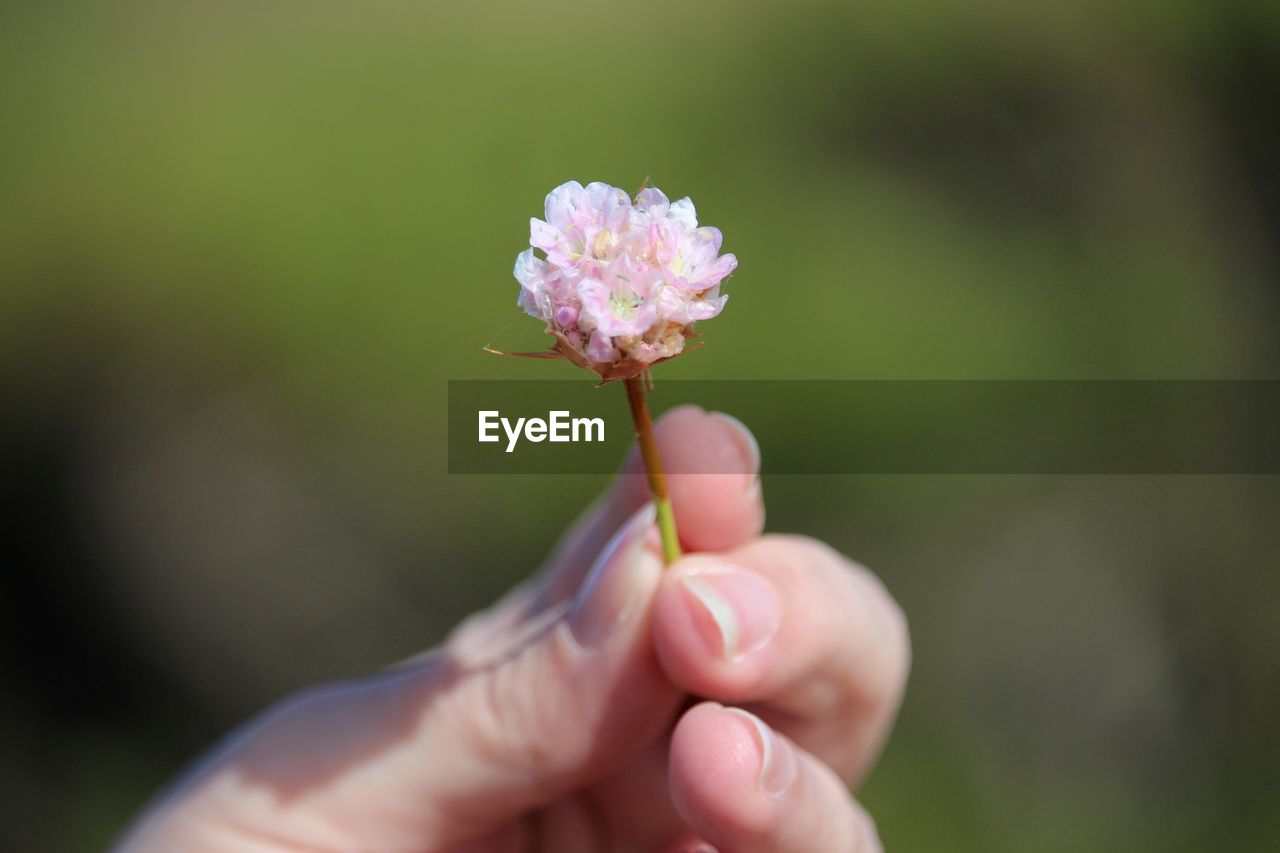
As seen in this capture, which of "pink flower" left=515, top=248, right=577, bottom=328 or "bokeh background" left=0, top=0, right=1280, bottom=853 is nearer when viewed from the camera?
"pink flower" left=515, top=248, right=577, bottom=328

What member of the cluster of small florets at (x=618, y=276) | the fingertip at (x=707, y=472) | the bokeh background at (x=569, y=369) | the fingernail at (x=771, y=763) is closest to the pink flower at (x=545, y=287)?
the cluster of small florets at (x=618, y=276)

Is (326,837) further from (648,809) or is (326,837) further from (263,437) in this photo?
(263,437)

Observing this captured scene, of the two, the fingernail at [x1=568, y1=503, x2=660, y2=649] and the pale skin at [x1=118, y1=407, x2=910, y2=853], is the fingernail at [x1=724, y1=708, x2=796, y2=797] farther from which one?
the fingernail at [x1=568, y1=503, x2=660, y2=649]

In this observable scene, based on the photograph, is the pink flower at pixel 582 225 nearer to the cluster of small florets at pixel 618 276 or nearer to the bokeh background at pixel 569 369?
the cluster of small florets at pixel 618 276

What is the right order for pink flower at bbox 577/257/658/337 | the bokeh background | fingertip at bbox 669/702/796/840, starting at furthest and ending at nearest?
the bokeh background < fingertip at bbox 669/702/796/840 < pink flower at bbox 577/257/658/337

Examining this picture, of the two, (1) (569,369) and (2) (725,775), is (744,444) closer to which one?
(2) (725,775)

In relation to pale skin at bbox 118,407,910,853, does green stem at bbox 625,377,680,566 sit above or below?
above

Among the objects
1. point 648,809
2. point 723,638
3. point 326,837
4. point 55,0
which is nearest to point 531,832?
point 648,809

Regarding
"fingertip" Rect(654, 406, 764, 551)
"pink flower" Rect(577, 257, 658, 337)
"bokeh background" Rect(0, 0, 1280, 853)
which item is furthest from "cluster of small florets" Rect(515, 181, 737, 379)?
"bokeh background" Rect(0, 0, 1280, 853)
